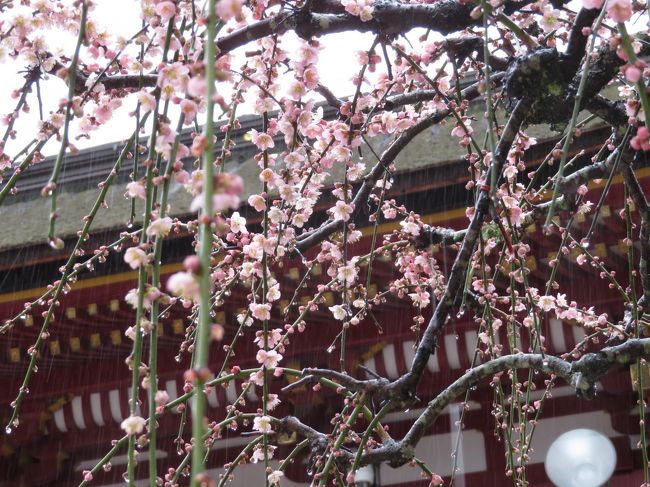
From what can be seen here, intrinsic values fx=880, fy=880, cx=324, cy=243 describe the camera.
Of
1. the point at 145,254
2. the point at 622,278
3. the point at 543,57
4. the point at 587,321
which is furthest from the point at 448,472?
the point at 145,254

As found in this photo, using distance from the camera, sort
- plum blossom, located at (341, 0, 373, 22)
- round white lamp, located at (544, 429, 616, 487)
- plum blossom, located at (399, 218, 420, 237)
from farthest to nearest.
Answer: round white lamp, located at (544, 429, 616, 487) < plum blossom, located at (399, 218, 420, 237) < plum blossom, located at (341, 0, 373, 22)

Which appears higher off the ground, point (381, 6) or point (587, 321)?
point (381, 6)

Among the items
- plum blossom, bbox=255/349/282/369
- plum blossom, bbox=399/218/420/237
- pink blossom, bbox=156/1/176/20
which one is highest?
pink blossom, bbox=156/1/176/20

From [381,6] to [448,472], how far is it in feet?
7.72

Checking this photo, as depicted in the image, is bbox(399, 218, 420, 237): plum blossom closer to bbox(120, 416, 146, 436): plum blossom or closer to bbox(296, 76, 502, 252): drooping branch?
bbox(296, 76, 502, 252): drooping branch

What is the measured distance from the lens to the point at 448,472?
3.55 meters

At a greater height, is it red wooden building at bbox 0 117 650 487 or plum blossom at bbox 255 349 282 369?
red wooden building at bbox 0 117 650 487

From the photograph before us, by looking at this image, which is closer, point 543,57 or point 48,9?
point 543,57

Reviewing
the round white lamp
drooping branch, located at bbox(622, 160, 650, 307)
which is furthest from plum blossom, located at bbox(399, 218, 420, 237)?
the round white lamp

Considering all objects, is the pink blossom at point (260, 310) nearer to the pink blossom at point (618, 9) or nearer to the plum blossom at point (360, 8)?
the plum blossom at point (360, 8)

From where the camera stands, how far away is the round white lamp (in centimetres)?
324

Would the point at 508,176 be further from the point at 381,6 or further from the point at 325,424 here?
the point at 325,424

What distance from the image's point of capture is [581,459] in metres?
3.28

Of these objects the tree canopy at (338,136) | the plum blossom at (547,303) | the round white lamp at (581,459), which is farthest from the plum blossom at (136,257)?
the round white lamp at (581,459)
